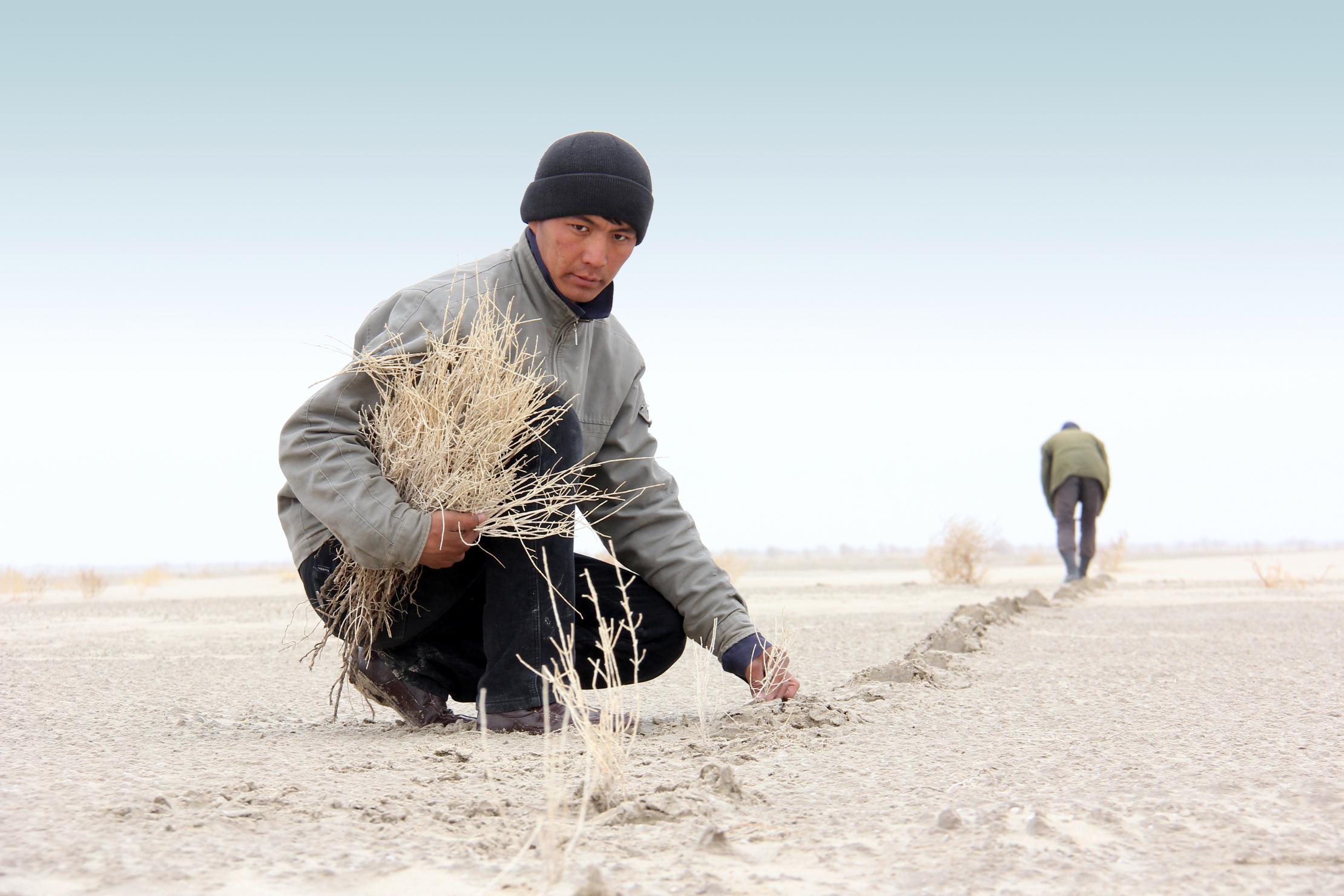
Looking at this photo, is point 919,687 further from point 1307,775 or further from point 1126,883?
point 1126,883

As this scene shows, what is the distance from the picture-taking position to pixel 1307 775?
2191mm

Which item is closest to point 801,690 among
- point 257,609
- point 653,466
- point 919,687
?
point 919,687

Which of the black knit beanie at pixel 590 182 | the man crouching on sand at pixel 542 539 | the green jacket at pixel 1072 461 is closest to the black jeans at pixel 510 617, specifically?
the man crouching on sand at pixel 542 539

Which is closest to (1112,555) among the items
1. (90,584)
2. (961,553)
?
(961,553)

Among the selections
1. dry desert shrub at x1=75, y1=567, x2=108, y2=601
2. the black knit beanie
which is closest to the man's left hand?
the black knit beanie

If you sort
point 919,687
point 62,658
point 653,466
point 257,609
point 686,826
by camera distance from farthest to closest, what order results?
point 257,609 → point 62,658 → point 919,687 → point 653,466 → point 686,826

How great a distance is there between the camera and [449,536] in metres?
2.66

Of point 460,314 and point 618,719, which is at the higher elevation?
point 460,314

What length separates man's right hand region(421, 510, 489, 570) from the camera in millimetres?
Result: 2639

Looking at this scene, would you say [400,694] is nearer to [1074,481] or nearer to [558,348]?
[558,348]

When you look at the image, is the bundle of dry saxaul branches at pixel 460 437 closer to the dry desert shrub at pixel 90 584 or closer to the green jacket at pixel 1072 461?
the green jacket at pixel 1072 461

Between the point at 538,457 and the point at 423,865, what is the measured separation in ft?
4.54

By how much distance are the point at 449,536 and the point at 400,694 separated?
67cm

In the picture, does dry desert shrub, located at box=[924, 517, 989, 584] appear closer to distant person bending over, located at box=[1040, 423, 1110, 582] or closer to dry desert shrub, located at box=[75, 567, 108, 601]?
distant person bending over, located at box=[1040, 423, 1110, 582]
